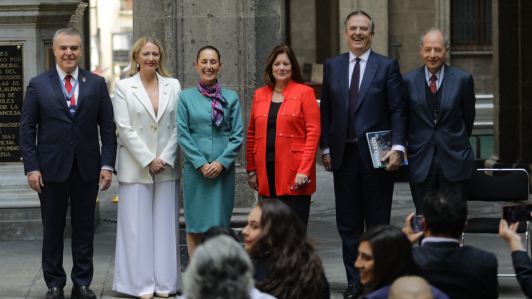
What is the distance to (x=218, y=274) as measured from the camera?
2535mm

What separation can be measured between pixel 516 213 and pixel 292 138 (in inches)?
87.0

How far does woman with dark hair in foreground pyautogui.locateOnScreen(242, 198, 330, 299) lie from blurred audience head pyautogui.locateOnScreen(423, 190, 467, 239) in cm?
60

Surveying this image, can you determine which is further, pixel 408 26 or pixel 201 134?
pixel 408 26

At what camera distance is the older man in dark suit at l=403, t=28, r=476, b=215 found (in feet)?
18.7

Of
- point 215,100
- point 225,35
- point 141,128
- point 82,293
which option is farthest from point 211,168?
point 225,35

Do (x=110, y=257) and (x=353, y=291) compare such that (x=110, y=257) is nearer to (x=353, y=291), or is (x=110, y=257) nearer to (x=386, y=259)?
(x=353, y=291)

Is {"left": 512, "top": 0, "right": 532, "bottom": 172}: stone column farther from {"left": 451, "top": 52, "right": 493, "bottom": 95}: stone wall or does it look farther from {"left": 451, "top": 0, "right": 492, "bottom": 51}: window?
{"left": 451, "top": 0, "right": 492, "bottom": 51}: window

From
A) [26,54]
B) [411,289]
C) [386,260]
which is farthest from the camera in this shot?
[26,54]

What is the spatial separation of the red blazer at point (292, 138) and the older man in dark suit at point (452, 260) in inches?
79.5

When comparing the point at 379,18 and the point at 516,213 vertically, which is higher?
the point at 379,18

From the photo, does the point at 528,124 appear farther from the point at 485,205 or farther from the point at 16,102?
the point at 16,102

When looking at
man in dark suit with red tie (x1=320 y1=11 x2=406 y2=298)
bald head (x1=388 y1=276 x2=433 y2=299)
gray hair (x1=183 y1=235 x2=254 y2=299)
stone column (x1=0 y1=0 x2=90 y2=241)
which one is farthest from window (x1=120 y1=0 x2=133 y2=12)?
gray hair (x1=183 y1=235 x2=254 y2=299)

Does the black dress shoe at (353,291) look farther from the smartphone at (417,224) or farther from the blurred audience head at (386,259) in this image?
the blurred audience head at (386,259)

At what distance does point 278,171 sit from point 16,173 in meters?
3.89
